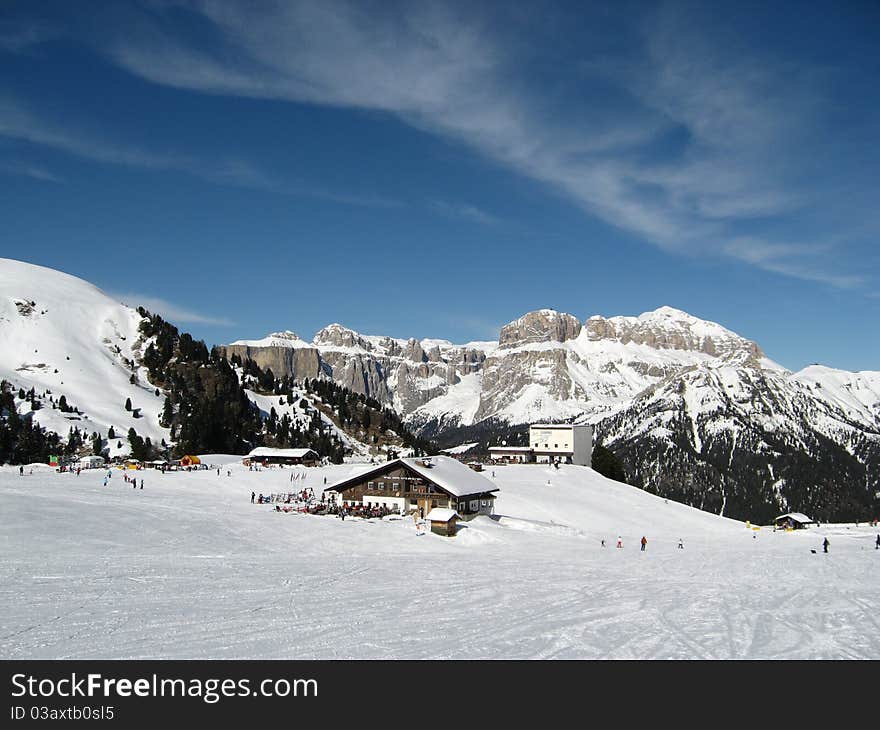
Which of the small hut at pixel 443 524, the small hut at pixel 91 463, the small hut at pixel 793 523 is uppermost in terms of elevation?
the small hut at pixel 91 463

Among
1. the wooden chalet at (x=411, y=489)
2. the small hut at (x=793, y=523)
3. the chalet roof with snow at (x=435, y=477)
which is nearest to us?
the wooden chalet at (x=411, y=489)

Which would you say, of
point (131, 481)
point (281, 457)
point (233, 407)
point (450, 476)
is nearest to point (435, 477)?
point (450, 476)

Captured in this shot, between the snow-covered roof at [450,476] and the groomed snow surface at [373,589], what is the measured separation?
14.5 ft

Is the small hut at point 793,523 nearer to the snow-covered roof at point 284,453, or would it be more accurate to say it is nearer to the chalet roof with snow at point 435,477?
the chalet roof with snow at point 435,477

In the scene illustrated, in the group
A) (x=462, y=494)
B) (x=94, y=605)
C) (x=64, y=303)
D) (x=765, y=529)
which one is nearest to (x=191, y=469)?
(x=462, y=494)

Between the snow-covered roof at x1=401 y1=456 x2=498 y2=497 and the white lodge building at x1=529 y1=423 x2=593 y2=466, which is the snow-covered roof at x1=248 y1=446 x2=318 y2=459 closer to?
the snow-covered roof at x1=401 y1=456 x2=498 y2=497

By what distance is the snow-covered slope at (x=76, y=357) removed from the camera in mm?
125750

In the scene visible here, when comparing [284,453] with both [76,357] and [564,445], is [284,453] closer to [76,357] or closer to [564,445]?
[564,445]

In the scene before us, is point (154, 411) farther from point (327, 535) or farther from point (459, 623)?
point (459, 623)

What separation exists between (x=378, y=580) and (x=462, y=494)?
100 ft

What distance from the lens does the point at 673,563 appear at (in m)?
44.1

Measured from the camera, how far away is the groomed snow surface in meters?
17.9

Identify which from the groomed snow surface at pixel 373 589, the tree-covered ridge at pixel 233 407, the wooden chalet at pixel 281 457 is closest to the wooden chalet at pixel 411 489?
the groomed snow surface at pixel 373 589

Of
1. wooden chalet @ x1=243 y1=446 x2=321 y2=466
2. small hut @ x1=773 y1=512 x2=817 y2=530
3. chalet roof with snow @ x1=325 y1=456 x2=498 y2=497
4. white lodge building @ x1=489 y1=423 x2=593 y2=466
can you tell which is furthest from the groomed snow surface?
white lodge building @ x1=489 y1=423 x2=593 y2=466
